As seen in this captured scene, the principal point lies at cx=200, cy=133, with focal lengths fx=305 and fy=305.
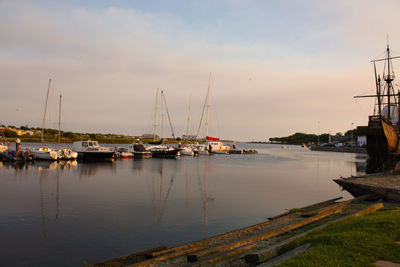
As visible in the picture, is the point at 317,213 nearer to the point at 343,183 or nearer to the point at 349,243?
the point at 349,243

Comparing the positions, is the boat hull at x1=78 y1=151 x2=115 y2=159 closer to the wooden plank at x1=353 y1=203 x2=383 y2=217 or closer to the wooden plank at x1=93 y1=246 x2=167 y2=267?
the wooden plank at x1=93 y1=246 x2=167 y2=267

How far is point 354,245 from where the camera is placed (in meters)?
7.27

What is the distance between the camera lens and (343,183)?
20.7 meters

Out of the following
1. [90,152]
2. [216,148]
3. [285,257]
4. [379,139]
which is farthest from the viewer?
[216,148]

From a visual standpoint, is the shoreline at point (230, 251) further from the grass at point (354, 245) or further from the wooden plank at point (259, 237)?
the grass at point (354, 245)

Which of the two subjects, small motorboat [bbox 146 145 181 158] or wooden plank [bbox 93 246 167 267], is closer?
wooden plank [bbox 93 246 167 267]

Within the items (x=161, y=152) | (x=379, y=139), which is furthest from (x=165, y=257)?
(x=161, y=152)

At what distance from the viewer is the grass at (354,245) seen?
6.42 meters

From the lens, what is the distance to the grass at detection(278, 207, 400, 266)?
6.42 meters

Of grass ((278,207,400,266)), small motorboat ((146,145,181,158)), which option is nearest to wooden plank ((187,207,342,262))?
grass ((278,207,400,266))

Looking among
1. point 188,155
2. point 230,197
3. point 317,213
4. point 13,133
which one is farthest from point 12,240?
point 13,133

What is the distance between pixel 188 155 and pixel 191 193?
55.0 m

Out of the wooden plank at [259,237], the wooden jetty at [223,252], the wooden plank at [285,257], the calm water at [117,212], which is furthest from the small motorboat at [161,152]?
the wooden plank at [285,257]

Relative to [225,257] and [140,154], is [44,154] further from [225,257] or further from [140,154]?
[225,257]
